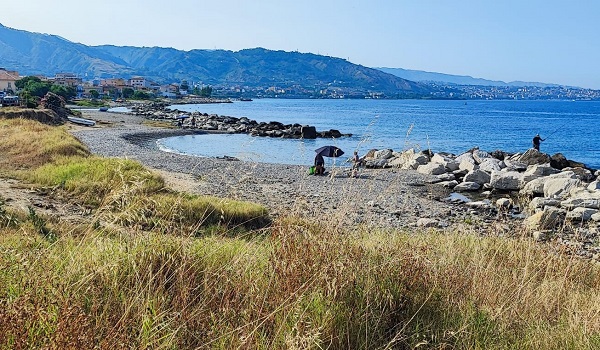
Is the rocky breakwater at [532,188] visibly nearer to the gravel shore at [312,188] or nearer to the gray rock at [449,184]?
the gray rock at [449,184]

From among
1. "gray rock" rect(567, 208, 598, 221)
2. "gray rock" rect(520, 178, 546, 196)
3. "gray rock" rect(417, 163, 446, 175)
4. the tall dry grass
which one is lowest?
"gray rock" rect(417, 163, 446, 175)

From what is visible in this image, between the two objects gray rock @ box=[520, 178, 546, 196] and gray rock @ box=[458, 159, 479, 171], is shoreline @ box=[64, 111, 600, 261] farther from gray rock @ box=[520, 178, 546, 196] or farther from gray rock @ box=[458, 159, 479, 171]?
gray rock @ box=[458, 159, 479, 171]

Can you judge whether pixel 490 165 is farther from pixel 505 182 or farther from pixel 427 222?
pixel 427 222

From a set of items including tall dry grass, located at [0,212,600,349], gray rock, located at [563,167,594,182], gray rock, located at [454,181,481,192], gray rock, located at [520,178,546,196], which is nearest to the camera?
tall dry grass, located at [0,212,600,349]

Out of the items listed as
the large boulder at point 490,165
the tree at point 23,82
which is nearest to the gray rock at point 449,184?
the large boulder at point 490,165

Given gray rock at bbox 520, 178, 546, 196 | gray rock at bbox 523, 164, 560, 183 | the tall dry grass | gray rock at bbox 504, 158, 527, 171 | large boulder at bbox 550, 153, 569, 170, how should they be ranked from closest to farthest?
1. the tall dry grass
2. gray rock at bbox 520, 178, 546, 196
3. gray rock at bbox 523, 164, 560, 183
4. gray rock at bbox 504, 158, 527, 171
5. large boulder at bbox 550, 153, 569, 170

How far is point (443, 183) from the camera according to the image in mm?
26328

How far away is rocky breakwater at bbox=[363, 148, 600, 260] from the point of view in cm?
1445

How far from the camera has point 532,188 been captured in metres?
23.7

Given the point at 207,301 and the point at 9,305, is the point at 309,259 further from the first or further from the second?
the point at 9,305

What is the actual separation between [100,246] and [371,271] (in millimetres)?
2330

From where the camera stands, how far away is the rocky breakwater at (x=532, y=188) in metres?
14.5

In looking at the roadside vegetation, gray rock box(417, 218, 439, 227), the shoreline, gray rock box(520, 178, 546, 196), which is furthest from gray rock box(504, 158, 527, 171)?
the roadside vegetation

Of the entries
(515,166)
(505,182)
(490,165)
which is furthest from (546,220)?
(515,166)
